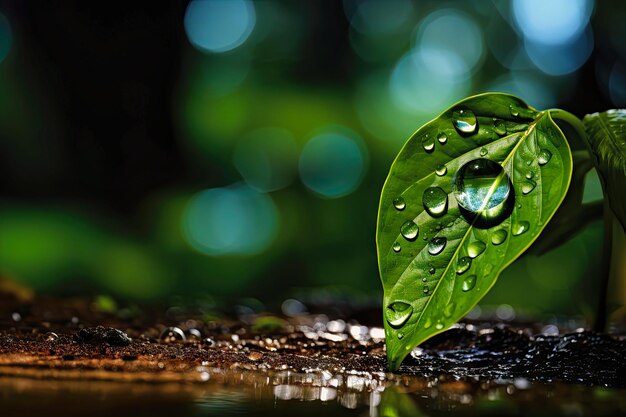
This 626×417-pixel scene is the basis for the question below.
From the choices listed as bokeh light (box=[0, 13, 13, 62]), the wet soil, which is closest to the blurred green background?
bokeh light (box=[0, 13, 13, 62])

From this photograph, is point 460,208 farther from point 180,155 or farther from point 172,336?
point 180,155

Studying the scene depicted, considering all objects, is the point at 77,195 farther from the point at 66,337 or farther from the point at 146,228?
the point at 66,337

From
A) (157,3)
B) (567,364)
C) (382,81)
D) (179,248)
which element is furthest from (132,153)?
(567,364)

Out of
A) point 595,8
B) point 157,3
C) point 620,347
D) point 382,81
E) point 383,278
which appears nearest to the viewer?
point 383,278

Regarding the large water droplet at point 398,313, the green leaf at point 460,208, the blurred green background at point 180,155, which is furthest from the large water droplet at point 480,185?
the blurred green background at point 180,155

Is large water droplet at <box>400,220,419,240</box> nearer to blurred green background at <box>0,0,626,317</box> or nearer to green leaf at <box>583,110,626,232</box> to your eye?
green leaf at <box>583,110,626,232</box>

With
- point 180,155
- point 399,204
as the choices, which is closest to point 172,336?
point 399,204
